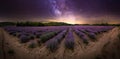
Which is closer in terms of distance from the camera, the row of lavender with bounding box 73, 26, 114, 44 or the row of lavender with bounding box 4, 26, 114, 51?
the row of lavender with bounding box 4, 26, 114, 51

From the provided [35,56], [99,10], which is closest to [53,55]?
[35,56]

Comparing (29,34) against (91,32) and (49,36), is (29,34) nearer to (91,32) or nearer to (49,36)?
(49,36)

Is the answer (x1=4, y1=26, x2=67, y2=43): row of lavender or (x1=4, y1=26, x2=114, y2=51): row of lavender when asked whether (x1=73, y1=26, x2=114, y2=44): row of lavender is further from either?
(x1=4, y1=26, x2=67, y2=43): row of lavender

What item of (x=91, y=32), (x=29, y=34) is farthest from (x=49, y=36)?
(x=91, y=32)

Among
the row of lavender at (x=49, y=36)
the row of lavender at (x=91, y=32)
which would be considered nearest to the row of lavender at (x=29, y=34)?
the row of lavender at (x=49, y=36)

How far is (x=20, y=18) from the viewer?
22.7ft

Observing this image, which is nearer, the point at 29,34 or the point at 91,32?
the point at 29,34

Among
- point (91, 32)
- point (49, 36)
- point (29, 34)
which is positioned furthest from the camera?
point (91, 32)

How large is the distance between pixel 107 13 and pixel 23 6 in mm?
3406

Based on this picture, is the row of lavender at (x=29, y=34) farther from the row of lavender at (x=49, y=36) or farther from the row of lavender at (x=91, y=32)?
the row of lavender at (x=91, y=32)

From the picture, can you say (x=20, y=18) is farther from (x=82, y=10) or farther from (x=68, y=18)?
(x=82, y=10)

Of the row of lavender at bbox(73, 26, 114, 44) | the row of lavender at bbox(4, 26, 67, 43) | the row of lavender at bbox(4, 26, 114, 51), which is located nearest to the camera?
the row of lavender at bbox(4, 26, 114, 51)

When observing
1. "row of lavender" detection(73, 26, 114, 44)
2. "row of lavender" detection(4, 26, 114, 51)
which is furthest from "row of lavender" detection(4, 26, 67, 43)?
"row of lavender" detection(73, 26, 114, 44)

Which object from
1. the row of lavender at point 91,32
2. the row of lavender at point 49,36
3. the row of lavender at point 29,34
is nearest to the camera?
the row of lavender at point 49,36
